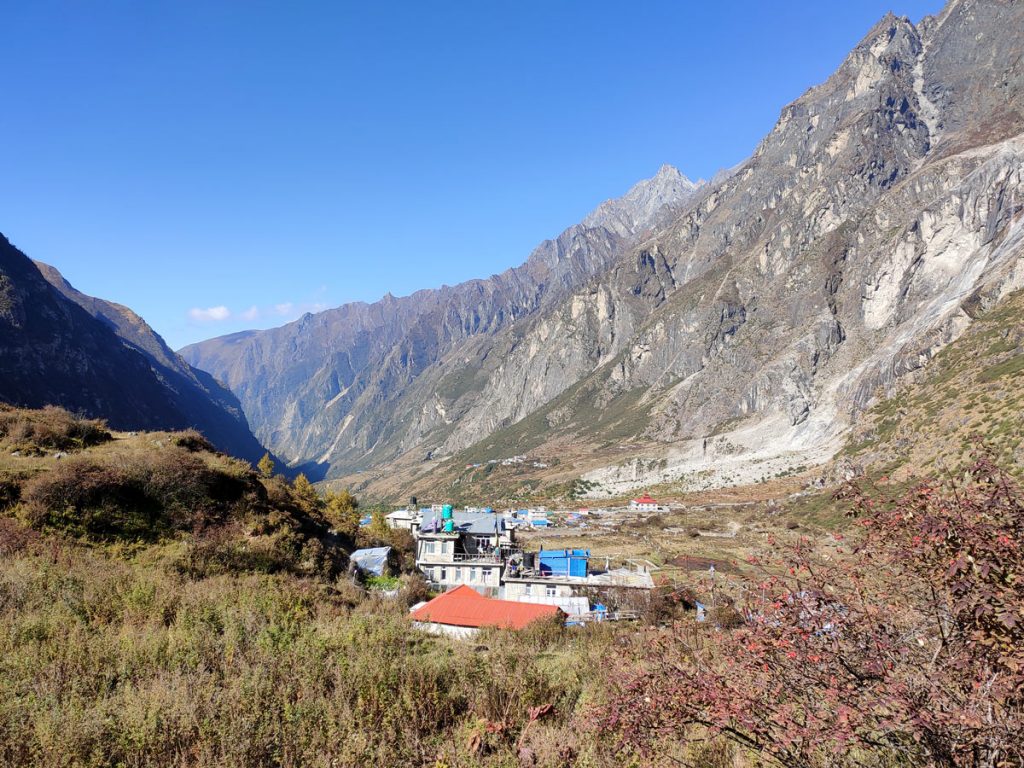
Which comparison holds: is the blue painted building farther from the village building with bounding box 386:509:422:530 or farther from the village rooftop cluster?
the village building with bounding box 386:509:422:530

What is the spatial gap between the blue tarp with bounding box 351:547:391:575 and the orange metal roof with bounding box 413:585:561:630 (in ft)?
9.75

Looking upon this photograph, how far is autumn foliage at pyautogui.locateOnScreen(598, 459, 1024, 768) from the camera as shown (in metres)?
3.11

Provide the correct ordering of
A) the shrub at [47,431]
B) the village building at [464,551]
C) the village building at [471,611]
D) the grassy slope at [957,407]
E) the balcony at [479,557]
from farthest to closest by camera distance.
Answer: the grassy slope at [957,407] < the balcony at [479,557] < the village building at [464,551] < the village building at [471,611] < the shrub at [47,431]

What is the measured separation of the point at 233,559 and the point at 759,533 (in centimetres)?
6280

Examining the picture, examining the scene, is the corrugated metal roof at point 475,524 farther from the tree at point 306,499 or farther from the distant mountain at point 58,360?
the distant mountain at point 58,360

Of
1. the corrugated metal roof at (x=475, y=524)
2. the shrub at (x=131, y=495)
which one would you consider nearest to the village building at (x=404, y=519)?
the corrugated metal roof at (x=475, y=524)

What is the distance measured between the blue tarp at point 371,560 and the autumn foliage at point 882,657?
52.9 ft

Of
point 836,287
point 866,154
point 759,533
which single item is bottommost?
point 759,533

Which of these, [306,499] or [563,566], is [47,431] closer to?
[306,499]

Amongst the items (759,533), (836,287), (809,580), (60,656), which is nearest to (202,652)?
(60,656)

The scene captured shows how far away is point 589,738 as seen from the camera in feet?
15.0

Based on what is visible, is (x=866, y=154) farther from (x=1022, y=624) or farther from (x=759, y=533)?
(x=1022, y=624)

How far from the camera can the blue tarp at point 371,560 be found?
1903 cm

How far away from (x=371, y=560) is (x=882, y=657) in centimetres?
1865
